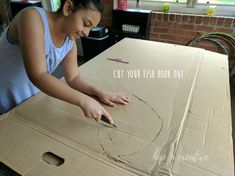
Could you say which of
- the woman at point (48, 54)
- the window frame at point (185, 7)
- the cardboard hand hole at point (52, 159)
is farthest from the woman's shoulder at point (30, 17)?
the window frame at point (185, 7)

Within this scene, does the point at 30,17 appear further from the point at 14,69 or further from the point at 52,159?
the point at 52,159

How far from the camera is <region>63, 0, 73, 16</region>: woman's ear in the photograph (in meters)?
0.69

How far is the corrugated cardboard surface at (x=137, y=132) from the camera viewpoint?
521 millimetres

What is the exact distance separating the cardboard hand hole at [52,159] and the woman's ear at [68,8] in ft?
1.50

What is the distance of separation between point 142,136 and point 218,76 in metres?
0.61

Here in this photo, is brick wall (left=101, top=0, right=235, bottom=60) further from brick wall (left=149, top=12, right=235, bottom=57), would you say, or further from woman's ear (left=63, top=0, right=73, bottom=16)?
woman's ear (left=63, top=0, right=73, bottom=16)

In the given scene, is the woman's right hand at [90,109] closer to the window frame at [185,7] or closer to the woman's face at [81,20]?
the woman's face at [81,20]

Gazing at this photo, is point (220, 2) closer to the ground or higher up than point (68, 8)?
closer to the ground

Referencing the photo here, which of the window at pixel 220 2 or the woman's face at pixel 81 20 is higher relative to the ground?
the woman's face at pixel 81 20

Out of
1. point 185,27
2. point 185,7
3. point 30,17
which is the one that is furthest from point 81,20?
point 185,7

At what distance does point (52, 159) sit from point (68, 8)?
477 millimetres

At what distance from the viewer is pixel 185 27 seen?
2.46 metres

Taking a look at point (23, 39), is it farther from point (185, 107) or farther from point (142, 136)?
point (185, 107)

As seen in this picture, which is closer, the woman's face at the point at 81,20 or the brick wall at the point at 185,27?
the woman's face at the point at 81,20
